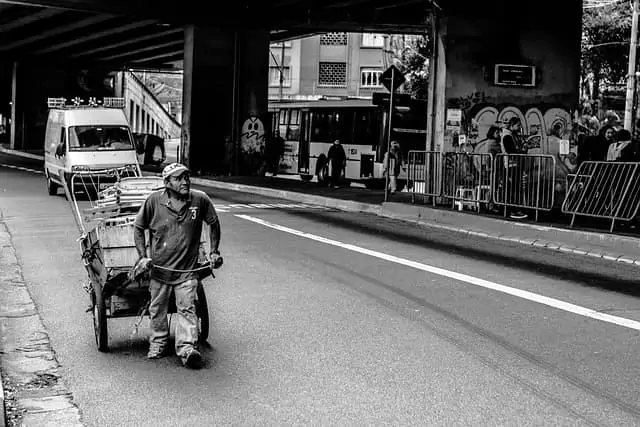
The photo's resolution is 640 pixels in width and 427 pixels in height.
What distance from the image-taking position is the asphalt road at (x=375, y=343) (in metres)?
6.74

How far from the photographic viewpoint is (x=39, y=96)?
6606cm

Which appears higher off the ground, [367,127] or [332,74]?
[332,74]

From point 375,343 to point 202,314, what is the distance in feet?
5.01

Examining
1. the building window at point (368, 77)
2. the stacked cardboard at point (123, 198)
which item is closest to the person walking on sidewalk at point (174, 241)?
the stacked cardboard at point (123, 198)

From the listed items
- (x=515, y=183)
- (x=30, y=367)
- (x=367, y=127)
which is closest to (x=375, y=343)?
(x=30, y=367)

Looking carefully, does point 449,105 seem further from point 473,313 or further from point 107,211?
point 107,211

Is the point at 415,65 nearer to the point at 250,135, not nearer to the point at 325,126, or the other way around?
the point at 325,126

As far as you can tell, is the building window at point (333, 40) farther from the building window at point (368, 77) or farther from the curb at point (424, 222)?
the curb at point (424, 222)

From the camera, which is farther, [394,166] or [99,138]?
[394,166]

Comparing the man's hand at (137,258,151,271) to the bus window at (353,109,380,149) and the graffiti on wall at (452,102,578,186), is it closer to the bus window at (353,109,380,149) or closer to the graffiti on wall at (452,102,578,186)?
the graffiti on wall at (452,102,578,186)

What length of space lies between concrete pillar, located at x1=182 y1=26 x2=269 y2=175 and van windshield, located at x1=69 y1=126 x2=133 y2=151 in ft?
31.0

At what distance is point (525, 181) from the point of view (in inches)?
738

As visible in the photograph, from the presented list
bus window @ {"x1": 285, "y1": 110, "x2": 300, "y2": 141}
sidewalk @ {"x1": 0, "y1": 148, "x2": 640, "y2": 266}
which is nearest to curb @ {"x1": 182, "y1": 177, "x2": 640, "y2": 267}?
sidewalk @ {"x1": 0, "y1": 148, "x2": 640, "y2": 266}

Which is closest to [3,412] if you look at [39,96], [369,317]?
[369,317]
